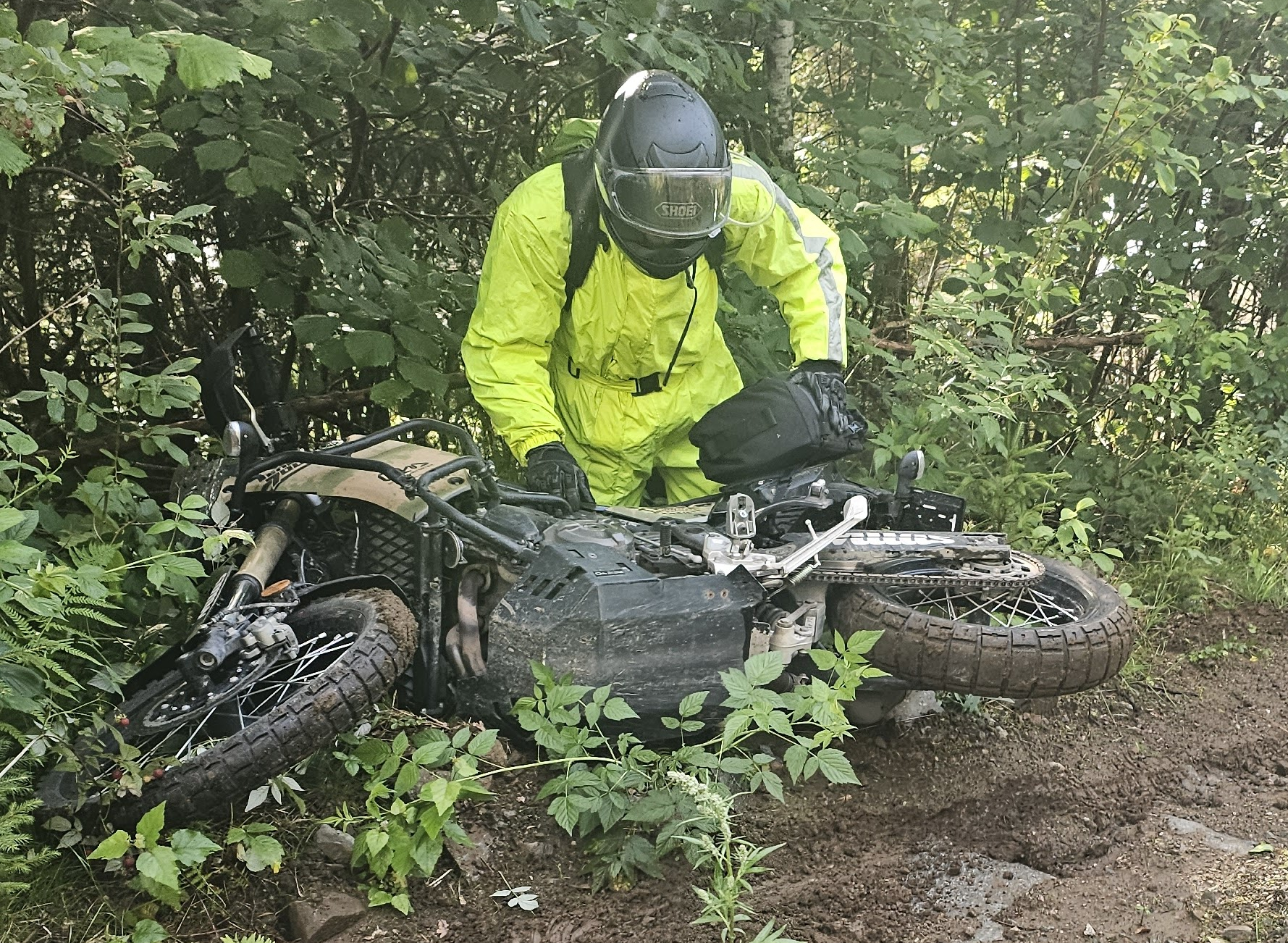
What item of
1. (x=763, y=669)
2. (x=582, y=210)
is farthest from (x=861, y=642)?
(x=582, y=210)

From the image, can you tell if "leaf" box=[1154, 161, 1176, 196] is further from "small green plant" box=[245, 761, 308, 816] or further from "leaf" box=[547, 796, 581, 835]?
"small green plant" box=[245, 761, 308, 816]

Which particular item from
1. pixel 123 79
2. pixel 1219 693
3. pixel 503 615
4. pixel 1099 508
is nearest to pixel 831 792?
pixel 503 615

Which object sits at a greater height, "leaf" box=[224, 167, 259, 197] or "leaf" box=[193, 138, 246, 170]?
"leaf" box=[193, 138, 246, 170]

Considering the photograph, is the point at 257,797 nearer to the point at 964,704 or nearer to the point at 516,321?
the point at 516,321

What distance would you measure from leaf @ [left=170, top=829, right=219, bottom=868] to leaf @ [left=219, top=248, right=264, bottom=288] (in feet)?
7.89

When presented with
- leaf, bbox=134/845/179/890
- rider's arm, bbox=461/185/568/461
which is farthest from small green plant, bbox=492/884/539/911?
rider's arm, bbox=461/185/568/461

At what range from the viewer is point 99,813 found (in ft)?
6.95

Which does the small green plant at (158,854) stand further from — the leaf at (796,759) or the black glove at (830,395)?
the black glove at (830,395)

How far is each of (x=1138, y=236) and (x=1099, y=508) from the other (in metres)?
1.33

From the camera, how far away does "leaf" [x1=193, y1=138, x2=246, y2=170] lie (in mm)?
3346

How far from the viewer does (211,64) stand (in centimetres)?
246

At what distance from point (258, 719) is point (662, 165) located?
190cm

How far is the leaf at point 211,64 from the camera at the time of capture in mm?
2453

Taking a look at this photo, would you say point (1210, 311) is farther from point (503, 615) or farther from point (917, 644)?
point (503, 615)
